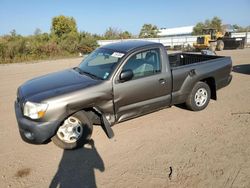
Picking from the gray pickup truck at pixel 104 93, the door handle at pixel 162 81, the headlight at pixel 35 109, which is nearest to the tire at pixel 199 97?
the gray pickup truck at pixel 104 93

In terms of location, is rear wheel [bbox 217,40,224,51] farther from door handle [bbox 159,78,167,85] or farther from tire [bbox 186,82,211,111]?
door handle [bbox 159,78,167,85]

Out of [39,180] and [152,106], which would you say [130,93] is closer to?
[152,106]

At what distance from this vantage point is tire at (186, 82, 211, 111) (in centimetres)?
535

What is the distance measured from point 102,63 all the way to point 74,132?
1.53 metres

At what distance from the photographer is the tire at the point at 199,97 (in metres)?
5.35

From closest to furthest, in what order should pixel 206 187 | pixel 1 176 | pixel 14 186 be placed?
pixel 206 187 < pixel 14 186 < pixel 1 176

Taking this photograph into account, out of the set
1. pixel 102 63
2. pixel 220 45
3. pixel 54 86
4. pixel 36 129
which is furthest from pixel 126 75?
pixel 220 45

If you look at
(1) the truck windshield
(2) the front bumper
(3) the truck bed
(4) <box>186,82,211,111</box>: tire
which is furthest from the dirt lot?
(3) the truck bed

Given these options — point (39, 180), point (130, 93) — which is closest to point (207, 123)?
point (130, 93)

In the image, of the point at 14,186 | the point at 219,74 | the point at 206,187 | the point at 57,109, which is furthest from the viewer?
the point at 219,74

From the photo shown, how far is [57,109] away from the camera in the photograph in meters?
3.63

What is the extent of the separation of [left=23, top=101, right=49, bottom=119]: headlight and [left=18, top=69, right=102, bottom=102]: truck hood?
83 millimetres

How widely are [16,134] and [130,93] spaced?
2482 millimetres

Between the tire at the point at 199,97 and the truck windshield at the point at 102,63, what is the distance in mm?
1997
